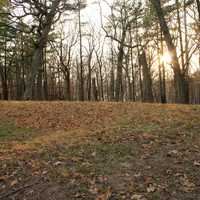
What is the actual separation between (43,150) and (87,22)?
3085 centimetres

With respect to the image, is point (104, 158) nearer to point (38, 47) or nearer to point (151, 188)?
point (151, 188)

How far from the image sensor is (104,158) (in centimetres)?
633

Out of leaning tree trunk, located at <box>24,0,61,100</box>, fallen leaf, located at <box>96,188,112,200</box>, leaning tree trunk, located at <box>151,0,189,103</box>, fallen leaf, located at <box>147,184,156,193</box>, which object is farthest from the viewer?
leaning tree trunk, located at <box>24,0,61,100</box>

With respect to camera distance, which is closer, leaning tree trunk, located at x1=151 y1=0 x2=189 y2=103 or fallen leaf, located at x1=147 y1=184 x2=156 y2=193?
fallen leaf, located at x1=147 y1=184 x2=156 y2=193

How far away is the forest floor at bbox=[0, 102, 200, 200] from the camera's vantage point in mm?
5070

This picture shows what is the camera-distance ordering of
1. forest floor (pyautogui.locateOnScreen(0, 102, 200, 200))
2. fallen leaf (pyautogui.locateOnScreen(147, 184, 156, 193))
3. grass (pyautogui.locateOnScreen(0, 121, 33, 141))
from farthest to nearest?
grass (pyautogui.locateOnScreen(0, 121, 33, 141)) → forest floor (pyautogui.locateOnScreen(0, 102, 200, 200)) → fallen leaf (pyautogui.locateOnScreen(147, 184, 156, 193))

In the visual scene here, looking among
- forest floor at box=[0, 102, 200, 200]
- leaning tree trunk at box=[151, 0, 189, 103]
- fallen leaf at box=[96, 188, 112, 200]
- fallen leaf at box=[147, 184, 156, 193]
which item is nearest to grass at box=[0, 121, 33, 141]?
forest floor at box=[0, 102, 200, 200]

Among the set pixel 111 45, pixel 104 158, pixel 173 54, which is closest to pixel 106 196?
pixel 104 158

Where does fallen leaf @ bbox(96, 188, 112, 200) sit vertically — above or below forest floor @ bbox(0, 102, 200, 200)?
below

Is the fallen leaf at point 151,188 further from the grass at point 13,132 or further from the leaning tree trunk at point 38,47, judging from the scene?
the leaning tree trunk at point 38,47

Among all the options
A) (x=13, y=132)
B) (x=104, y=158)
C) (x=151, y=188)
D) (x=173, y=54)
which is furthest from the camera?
(x=173, y=54)

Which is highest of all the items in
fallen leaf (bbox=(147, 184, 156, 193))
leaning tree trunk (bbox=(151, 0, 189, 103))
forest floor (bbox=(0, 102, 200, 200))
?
leaning tree trunk (bbox=(151, 0, 189, 103))

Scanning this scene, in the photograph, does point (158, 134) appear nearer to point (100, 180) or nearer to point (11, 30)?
point (100, 180)

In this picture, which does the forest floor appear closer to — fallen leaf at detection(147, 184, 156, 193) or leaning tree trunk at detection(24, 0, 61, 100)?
fallen leaf at detection(147, 184, 156, 193)
